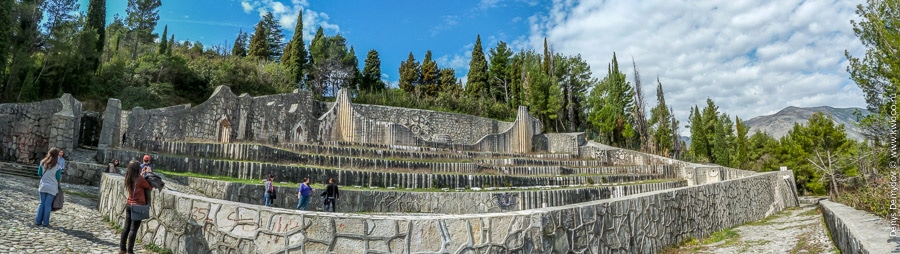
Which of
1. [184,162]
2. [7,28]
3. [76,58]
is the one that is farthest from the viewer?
[76,58]

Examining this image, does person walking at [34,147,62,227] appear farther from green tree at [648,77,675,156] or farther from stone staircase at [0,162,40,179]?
green tree at [648,77,675,156]

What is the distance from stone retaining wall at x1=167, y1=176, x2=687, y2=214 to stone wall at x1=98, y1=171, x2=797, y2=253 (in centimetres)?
313

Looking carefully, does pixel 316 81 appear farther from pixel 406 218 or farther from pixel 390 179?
pixel 406 218

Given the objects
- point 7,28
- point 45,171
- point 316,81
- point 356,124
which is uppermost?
point 316,81

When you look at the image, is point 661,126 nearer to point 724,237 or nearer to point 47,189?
point 724,237

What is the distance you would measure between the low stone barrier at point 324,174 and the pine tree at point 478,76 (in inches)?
1113

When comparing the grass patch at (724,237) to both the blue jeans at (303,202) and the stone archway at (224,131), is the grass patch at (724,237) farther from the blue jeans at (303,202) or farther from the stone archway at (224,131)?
the stone archway at (224,131)

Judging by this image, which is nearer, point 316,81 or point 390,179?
point 390,179

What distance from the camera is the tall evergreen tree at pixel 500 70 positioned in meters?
47.3

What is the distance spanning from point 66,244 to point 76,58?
895 inches

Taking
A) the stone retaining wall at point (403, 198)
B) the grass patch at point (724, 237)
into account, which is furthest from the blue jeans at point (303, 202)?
the grass patch at point (724, 237)

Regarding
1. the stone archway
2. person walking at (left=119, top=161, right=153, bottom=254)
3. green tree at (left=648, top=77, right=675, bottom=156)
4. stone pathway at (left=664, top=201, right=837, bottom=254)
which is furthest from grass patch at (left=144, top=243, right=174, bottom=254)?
green tree at (left=648, top=77, right=675, bottom=156)

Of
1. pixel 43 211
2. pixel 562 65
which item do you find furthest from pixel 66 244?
pixel 562 65

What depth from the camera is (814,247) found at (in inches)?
303
